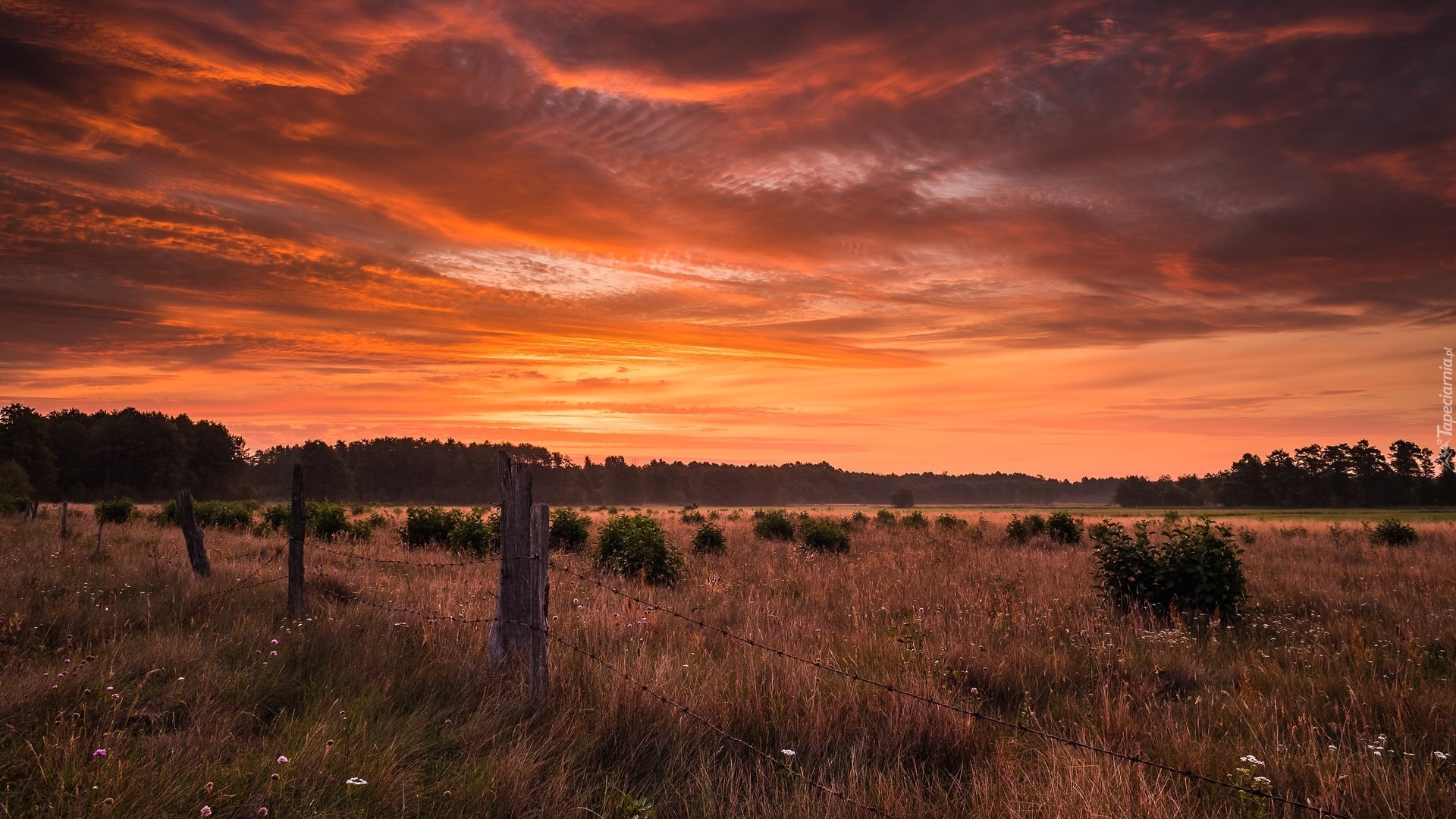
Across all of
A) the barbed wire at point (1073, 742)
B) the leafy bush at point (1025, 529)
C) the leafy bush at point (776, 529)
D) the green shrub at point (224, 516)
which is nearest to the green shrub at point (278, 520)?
the green shrub at point (224, 516)

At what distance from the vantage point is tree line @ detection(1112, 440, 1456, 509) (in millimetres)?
90125

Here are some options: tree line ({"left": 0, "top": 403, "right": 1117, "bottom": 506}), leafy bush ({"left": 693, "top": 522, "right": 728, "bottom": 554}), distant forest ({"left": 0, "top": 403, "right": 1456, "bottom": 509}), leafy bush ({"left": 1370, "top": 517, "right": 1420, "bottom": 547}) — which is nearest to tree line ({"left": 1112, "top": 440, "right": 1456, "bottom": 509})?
distant forest ({"left": 0, "top": 403, "right": 1456, "bottom": 509})

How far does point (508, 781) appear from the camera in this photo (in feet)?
13.8

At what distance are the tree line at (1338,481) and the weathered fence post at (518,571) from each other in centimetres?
11227

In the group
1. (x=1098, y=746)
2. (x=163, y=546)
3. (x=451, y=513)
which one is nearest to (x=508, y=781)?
(x=1098, y=746)

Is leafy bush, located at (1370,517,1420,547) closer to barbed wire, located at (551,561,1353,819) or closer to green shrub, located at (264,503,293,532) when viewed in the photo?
barbed wire, located at (551,561,1353,819)

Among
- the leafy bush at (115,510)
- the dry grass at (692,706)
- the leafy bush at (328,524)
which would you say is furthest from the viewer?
the leafy bush at (115,510)

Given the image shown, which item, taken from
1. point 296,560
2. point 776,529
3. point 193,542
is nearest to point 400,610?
point 296,560

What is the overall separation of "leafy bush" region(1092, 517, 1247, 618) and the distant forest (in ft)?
251

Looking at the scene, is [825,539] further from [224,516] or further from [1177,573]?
[224,516]

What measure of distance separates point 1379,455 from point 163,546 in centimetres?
12643

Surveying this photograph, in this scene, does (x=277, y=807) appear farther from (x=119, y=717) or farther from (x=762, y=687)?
(x=762, y=687)

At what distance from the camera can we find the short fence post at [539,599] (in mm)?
5543

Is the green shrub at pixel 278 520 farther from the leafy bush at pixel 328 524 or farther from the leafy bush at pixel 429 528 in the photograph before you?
the leafy bush at pixel 429 528
